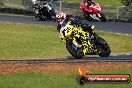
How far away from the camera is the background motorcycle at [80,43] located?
17531 mm

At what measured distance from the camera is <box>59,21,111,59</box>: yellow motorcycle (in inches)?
690

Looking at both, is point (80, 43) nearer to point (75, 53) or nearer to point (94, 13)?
point (75, 53)

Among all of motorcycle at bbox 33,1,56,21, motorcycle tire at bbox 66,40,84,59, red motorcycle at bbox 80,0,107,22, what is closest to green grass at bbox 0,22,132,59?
motorcycle tire at bbox 66,40,84,59

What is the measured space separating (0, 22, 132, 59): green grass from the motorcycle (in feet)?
8.51

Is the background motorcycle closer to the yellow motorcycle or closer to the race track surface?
the yellow motorcycle

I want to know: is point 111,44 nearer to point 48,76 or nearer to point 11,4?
point 48,76

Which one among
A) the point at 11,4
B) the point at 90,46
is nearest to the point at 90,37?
the point at 90,46

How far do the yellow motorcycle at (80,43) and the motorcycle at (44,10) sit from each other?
586 inches

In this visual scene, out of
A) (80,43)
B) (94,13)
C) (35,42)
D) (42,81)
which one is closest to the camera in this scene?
(42,81)

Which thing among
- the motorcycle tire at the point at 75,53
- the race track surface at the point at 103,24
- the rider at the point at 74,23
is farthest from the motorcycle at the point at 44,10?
the motorcycle tire at the point at 75,53

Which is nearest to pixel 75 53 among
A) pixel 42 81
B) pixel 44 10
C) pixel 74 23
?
pixel 74 23

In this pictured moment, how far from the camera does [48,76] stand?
12.8m

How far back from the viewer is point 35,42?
23297 mm

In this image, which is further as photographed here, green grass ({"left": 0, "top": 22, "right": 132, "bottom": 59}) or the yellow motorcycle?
green grass ({"left": 0, "top": 22, "right": 132, "bottom": 59})
